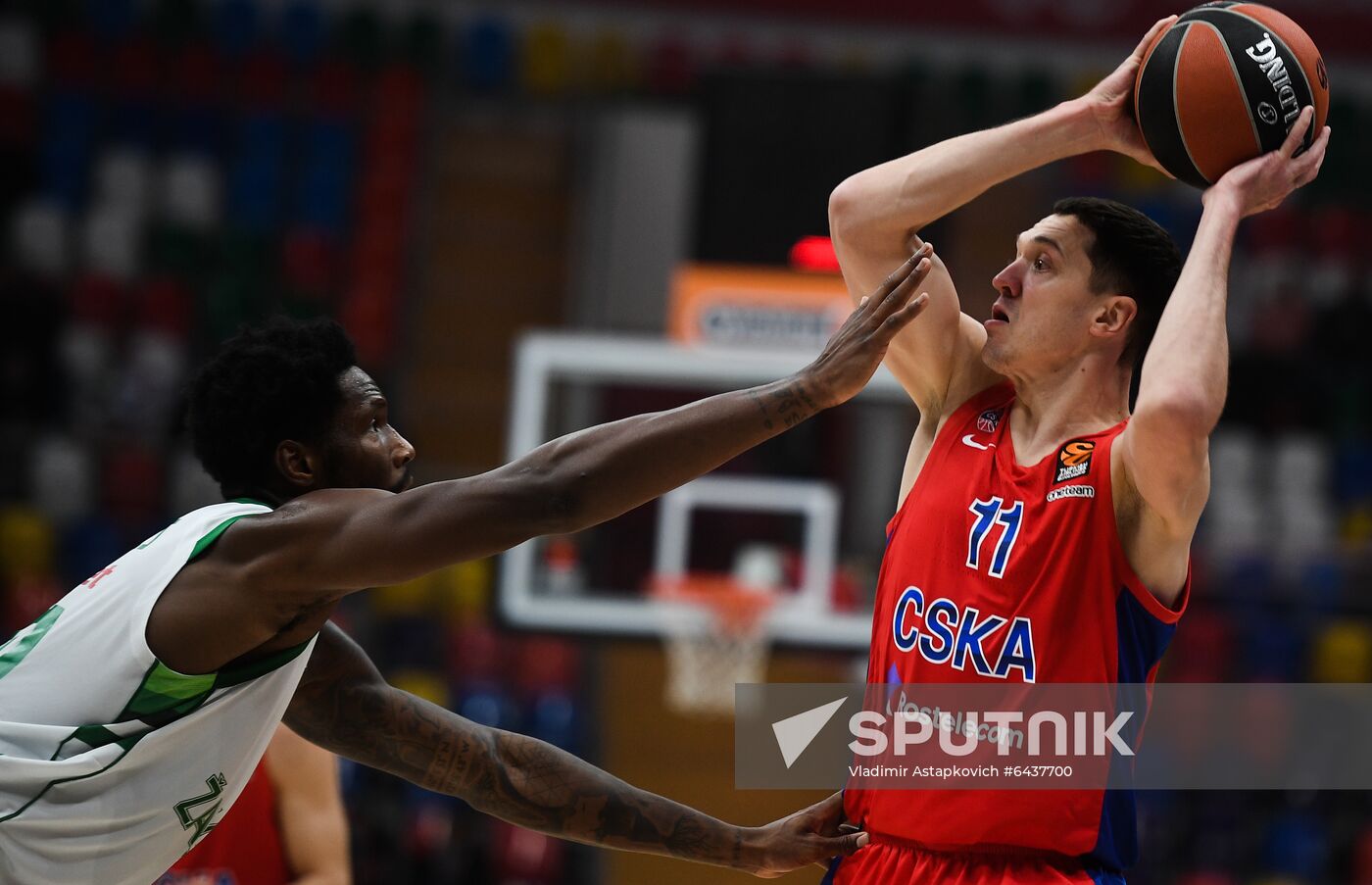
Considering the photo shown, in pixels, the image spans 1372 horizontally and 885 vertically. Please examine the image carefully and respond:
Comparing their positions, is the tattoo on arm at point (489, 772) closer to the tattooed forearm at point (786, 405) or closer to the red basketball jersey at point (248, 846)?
the red basketball jersey at point (248, 846)

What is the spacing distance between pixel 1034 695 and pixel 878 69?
10.4 metres

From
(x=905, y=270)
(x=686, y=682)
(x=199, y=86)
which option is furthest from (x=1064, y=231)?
(x=199, y=86)

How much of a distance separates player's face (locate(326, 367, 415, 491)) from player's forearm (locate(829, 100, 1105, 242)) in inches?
39.5

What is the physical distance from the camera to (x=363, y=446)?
2.85 metres

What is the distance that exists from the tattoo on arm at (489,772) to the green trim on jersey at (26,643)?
22.6 inches

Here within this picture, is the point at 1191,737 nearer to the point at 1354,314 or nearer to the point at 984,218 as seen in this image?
the point at 1354,314

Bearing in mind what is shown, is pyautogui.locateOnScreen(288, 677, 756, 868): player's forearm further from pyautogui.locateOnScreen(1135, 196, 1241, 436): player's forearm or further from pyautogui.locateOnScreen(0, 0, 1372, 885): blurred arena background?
pyautogui.locateOnScreen(0, 0, 1372, 885): blurred arena background

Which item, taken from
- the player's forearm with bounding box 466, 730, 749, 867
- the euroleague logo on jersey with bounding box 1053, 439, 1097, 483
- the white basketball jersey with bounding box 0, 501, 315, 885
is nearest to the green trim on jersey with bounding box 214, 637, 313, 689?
the white basketball jersey with bounding box 0, 501, 315, 885

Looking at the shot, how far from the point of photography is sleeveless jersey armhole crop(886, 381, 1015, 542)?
306cm

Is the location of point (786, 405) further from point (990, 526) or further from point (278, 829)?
point (278, 829)

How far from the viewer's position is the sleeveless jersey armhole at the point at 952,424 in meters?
3.06

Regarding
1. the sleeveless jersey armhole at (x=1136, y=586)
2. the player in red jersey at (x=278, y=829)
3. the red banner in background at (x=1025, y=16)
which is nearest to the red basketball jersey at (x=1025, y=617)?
the sleeveless jersey armhole at (x=1136, y=586)

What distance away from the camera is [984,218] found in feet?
42.8

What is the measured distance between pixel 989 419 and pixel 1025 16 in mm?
10444
